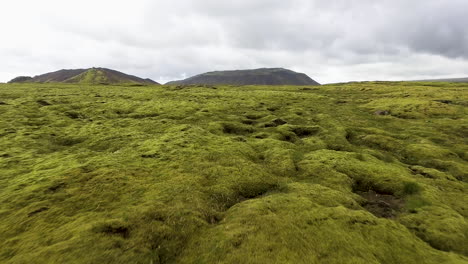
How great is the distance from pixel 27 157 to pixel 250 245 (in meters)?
24.5

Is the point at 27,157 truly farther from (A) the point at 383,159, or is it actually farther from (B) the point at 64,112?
(A) the point at 383,159

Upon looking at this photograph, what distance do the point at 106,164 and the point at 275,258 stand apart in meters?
17.7

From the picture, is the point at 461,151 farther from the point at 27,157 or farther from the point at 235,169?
the point at 27,157

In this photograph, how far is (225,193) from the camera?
22438mm

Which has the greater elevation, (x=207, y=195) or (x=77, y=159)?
(x=77, y=159)

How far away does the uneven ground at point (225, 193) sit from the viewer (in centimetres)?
1554

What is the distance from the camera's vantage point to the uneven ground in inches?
612

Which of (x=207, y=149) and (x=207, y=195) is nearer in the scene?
(x=207, y=195)

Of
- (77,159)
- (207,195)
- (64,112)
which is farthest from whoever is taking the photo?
(64,112)

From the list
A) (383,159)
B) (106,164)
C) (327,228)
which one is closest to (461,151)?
(383,159)

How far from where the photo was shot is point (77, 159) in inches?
1080

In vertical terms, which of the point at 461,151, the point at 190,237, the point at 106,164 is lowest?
the point at 461,151

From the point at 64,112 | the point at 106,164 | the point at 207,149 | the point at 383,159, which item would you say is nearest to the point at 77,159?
the point at 106,164

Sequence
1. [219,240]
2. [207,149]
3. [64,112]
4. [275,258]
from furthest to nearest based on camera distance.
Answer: [64,112] < [207,149] < [219,240] < [275,258]
